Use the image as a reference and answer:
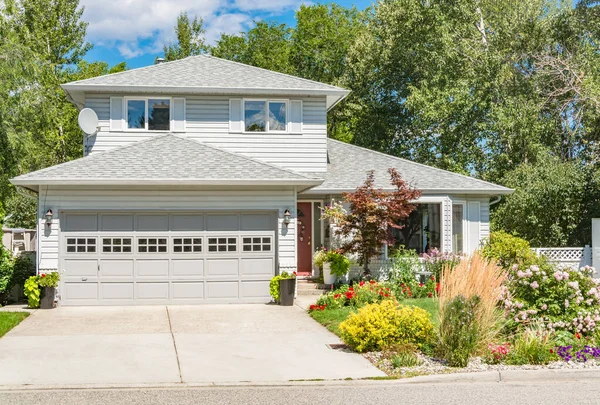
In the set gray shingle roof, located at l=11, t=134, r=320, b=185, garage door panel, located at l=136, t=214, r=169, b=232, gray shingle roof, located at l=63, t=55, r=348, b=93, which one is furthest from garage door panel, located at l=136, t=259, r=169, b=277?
gray shingle roof, located at l=63, t=55, r=348, b=93

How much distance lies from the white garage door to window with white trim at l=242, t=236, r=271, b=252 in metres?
0.02

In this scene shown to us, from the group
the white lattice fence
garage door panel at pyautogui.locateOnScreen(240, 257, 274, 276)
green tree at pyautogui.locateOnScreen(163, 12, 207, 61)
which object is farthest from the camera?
green tree at pyautogui.locateOnScreen(163, 12, 207, 61)

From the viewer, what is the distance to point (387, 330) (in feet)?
32.9

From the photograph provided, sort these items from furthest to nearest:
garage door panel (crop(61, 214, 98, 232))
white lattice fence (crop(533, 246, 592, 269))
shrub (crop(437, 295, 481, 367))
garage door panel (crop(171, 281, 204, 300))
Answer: white lattice fence (crop(533, 246, 592, 269)), garage door panel (crop(171, 281, 204, 300)), garage door panel (crop(61, 214, 98, 232)), shrub (crop(437, 295, 481, 367))

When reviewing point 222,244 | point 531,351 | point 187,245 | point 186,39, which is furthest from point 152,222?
point 186,39

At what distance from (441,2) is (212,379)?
928 inches

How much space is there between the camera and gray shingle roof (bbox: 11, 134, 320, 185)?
1552cm

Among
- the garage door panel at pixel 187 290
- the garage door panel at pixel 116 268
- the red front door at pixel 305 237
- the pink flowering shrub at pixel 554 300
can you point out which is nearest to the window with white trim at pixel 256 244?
the garage door panel at pixel 187 290

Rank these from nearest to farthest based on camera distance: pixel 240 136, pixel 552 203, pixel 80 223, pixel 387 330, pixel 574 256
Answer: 1. pixel 387 330
2. pixel 80 223
3. pixel 240 136
4. pixel 574 256
5. pixel 552 203

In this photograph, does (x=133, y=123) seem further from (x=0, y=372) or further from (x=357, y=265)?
(x=0, y=372)

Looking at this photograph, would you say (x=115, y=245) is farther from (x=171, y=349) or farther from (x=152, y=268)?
(x=171, y=349)

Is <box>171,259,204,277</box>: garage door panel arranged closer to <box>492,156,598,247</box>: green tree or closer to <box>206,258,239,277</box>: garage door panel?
<box>206,258,239,277</box>: garage door panel

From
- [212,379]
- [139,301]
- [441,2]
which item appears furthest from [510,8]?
[212,379]

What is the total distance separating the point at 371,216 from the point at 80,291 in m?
7.21
